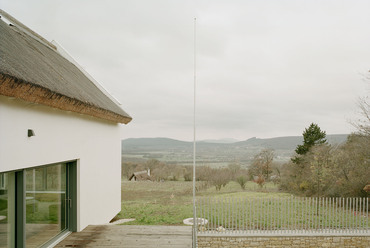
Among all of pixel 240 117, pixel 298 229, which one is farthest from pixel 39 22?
pixel 240 117

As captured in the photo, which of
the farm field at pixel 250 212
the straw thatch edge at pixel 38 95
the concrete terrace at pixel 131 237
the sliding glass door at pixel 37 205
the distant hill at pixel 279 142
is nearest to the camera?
the straw thatch edge at pixel 38 95

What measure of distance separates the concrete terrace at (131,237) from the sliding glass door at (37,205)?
1.20ft

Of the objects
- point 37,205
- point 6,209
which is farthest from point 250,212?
point 6,209

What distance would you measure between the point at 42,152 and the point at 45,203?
1075mm

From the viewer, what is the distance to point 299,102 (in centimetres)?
2181

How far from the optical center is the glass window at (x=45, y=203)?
359 centimetres

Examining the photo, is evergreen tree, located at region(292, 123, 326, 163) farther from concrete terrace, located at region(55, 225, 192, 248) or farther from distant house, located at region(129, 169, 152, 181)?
concrete terrace, located at region(55, 225, 192, 248)

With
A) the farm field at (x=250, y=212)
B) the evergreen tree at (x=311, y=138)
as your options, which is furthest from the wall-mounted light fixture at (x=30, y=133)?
the evergreen tree at (x=311, y=138)

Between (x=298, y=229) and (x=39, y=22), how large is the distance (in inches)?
445

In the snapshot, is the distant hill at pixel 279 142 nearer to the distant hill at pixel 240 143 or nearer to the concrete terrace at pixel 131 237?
the distant hill at pixel 240 143

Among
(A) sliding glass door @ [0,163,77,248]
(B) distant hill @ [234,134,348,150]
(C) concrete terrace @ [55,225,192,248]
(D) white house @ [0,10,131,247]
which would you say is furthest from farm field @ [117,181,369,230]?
(B) distant hill @ [234,134,348,150]

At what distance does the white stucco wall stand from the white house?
0.01 meters

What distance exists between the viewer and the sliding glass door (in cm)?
313

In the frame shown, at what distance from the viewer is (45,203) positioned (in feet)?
13.4
